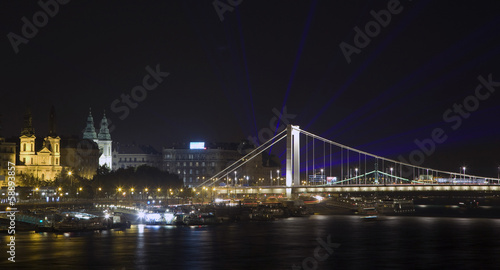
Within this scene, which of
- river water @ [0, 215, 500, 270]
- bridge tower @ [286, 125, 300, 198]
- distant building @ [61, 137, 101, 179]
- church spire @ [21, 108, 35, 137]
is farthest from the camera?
distant building @ [61, 137, 101, 179]

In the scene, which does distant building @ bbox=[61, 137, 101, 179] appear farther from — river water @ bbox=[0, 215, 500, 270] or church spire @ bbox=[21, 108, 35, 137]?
river water @ bbox=[0, 215, 500, 270]

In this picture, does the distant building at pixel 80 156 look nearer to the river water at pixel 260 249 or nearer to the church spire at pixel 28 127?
the church spire at pixel 28 127

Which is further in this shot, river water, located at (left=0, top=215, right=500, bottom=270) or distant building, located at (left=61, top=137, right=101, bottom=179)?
distant building, located at (left=61, top=137, right=101, bottom=179)

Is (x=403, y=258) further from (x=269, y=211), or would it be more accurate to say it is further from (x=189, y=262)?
(x=269, y=211)

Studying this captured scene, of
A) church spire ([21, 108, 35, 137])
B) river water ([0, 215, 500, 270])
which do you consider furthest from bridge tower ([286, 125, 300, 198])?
church spire ([21, 108, 35, 137])

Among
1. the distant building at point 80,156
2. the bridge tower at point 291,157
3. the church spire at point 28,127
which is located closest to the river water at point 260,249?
the bridge tower at point 291,157

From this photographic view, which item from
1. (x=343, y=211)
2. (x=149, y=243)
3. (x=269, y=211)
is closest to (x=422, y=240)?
(x=149, y=243)
